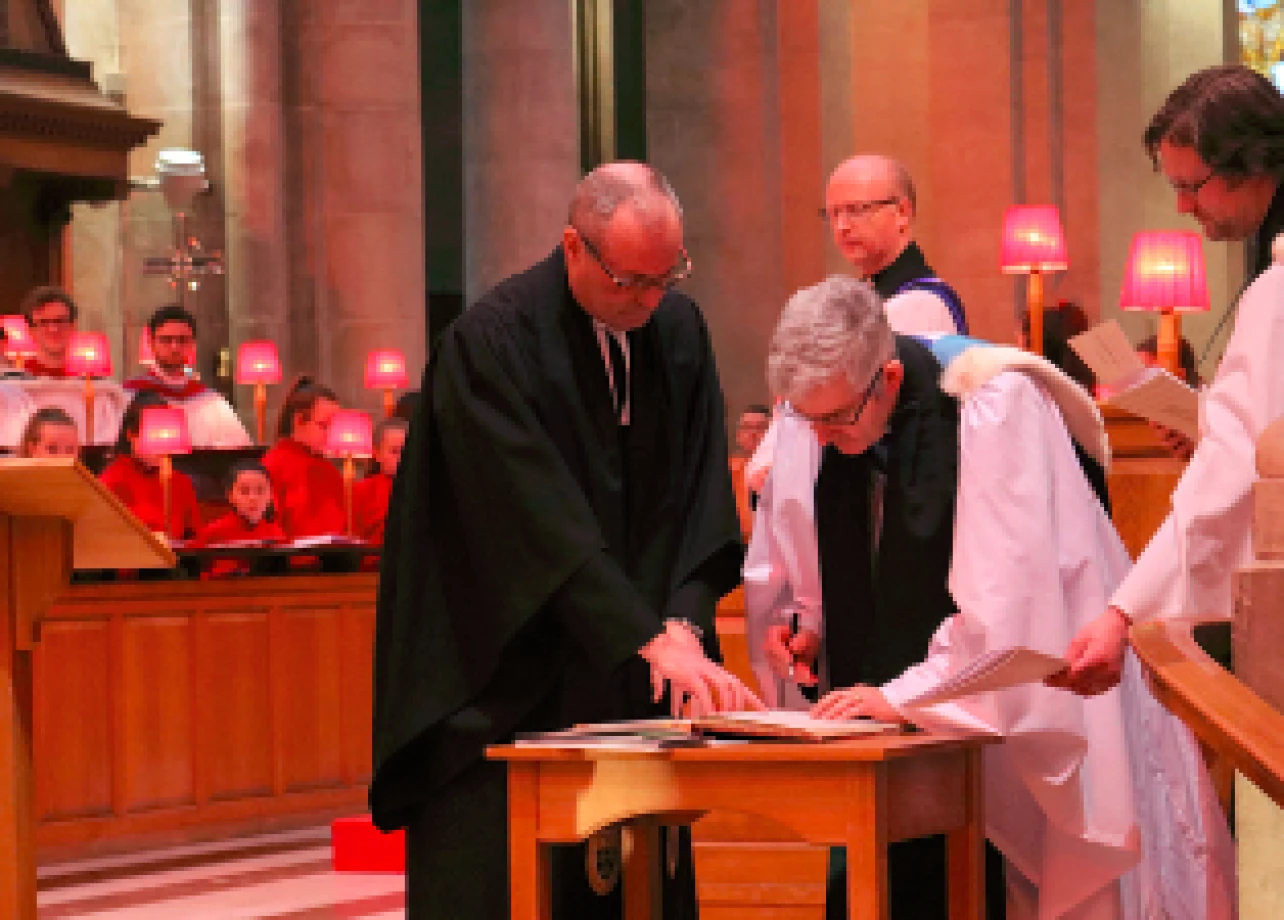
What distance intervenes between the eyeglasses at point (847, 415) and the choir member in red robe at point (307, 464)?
8.67 m

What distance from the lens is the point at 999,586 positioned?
4.08 metres

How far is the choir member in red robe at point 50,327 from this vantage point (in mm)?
12812

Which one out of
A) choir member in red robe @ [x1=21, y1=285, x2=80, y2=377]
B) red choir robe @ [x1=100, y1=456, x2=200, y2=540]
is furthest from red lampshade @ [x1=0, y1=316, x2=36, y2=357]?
red choir robe @ [x1=100, y1=456, x2=200, y2=540]

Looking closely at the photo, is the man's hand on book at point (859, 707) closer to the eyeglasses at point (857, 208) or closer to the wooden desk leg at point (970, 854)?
the wooden desk leg at point (970, 854)

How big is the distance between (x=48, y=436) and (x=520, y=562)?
5828 mm

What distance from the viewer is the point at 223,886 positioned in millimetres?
8445

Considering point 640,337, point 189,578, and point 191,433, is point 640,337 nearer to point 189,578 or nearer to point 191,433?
point 189,578

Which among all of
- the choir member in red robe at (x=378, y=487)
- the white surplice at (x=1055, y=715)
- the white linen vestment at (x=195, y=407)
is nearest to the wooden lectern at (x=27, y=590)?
the white surplice at (x=1055, y=715)

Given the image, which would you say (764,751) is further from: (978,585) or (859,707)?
(978,585)

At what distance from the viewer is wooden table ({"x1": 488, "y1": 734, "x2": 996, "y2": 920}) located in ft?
11.6

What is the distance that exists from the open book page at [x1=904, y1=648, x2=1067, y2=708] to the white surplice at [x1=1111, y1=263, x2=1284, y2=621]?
380 mm

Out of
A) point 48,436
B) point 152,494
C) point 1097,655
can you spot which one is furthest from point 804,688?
point 152,494

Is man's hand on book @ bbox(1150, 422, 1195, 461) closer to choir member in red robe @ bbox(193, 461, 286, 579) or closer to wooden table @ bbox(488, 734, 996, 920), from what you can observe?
wooden table @ bbox(488, 734, 996, 920)

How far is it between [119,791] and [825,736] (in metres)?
6.40
